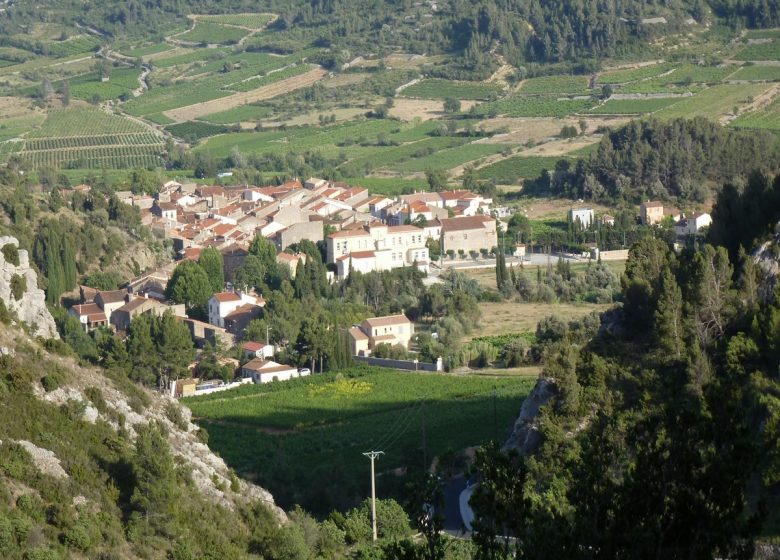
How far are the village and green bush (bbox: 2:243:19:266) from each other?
12065 mm

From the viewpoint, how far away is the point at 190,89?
360 ft

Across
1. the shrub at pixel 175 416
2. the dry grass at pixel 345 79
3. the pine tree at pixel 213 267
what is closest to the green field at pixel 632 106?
the dry grass at pixel 345 79

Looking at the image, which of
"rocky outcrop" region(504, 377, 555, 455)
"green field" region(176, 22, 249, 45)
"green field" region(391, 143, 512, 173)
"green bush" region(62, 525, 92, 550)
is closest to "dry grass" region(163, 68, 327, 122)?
"green field" region(176, 22, 249, 45)

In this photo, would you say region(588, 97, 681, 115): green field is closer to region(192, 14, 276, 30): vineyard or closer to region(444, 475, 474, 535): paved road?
region(192, 14, 276, 30): vineyard

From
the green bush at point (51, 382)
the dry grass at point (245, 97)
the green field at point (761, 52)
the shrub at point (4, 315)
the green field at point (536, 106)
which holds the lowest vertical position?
the dry grass at point (245, 97)

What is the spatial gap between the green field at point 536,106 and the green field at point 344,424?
180 ft

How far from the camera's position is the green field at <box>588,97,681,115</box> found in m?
90.1

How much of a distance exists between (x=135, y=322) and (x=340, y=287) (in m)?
12.4

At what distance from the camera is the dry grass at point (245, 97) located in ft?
335

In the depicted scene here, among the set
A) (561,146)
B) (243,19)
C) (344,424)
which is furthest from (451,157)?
(243,19)

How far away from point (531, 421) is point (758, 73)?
71.2m

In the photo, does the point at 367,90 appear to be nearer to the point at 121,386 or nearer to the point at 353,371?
the point at 353,371

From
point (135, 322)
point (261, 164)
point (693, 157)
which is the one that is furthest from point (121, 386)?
point (261, 164)

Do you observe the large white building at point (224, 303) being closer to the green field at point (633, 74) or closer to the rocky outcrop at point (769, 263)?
the rocky outcrop at point (769, 263)
